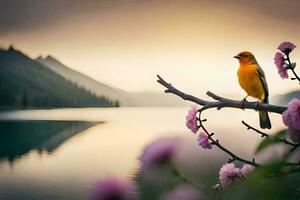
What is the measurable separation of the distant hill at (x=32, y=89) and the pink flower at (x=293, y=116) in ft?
7.20

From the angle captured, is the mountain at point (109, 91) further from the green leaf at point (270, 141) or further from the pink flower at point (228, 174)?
the green leaf at point (270, 141)

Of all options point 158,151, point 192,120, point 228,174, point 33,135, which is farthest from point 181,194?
point 33,135

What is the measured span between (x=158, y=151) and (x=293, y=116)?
9 centimetres

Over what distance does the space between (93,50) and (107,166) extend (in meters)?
0.54

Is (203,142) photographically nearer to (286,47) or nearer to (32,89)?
(286,47)

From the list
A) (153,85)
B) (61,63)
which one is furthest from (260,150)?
(61,63)

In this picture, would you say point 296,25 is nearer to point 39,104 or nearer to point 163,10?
point 163,10

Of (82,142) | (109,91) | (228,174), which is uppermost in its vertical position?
(109,91)

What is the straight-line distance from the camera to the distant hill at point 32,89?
8.43 feet

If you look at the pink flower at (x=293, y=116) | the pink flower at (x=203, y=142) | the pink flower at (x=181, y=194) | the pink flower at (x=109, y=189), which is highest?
the pink flower at (x=293, y=116)

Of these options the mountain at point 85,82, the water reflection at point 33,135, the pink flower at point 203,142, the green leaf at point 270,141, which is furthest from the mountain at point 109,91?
the green leaf at point 270,141

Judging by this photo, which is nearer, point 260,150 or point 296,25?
point 260,150

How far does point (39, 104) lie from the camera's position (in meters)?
2.68

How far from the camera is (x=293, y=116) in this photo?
351mm
